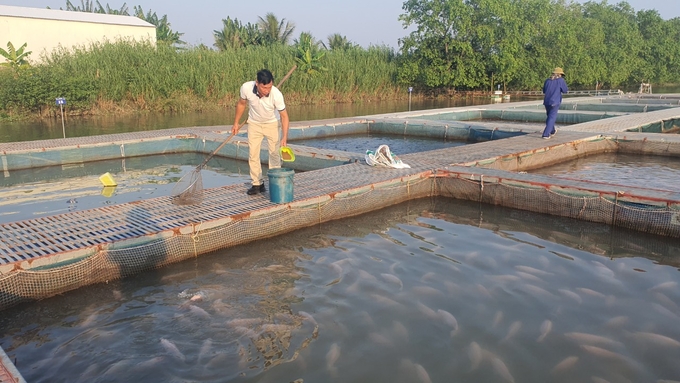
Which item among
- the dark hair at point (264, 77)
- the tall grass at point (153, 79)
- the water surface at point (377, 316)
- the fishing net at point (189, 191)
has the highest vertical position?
the tall grass at point (153, 79)

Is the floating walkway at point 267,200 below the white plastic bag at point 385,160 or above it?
below

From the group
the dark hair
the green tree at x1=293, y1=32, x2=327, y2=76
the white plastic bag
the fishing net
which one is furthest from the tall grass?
the dark hair

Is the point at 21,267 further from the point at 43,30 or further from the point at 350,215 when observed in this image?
the point at 43,30

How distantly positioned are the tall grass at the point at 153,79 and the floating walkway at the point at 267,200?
36.5ft

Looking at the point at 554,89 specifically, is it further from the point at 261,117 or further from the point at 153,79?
the point at 153,79

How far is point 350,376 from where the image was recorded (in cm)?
372

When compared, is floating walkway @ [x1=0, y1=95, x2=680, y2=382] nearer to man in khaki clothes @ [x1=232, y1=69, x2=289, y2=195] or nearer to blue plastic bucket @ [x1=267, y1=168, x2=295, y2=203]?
blue plastic bucket @ [x1=267, y1=168, x2=295, y2=203]

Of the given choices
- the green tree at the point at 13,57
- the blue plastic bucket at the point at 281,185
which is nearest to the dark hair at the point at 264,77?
the blue plastic bucket at the point at 281,185

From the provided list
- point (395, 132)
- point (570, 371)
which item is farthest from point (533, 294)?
point (395, 132)

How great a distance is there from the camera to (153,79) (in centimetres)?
2480

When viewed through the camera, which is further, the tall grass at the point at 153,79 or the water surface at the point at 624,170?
the tall grass at the point at 153,79

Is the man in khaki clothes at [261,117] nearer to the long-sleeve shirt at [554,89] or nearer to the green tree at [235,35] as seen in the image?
the long-sleeve shirt at [554,89]

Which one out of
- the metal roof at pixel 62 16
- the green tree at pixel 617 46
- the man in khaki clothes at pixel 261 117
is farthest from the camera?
the green tree at pixel 617 46

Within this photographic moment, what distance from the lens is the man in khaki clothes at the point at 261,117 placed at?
658cm
